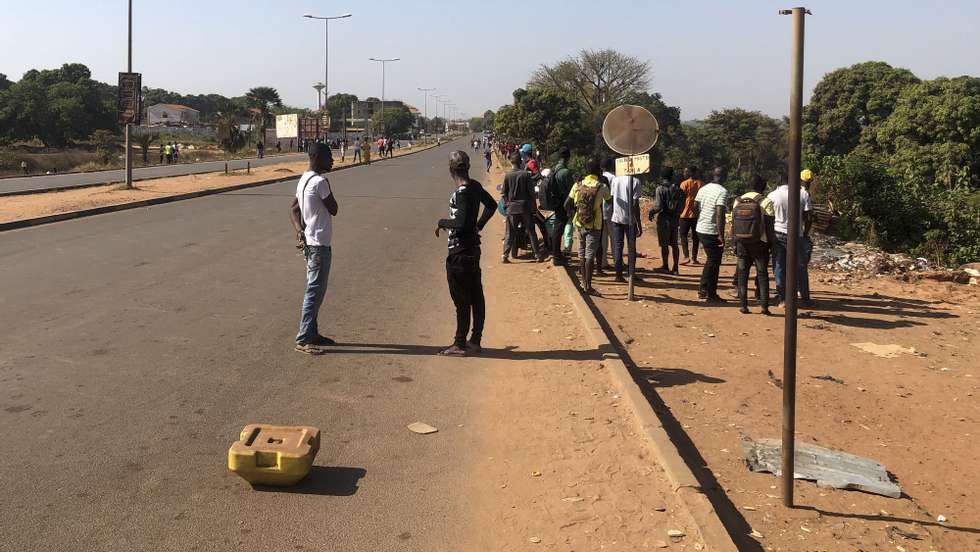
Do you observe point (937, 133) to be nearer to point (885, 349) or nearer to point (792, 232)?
point (885, 349)

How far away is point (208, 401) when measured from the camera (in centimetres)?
534

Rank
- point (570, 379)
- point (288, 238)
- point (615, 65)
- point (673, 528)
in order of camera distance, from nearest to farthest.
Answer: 1. point (673, 528)
2. point (570, 379)
3. point (288, 238)
4. point (615, 65)

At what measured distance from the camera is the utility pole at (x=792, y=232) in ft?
12.5

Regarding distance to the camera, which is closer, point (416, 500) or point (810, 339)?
point (416, 500)

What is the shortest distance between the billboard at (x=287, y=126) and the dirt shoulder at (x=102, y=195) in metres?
41.4

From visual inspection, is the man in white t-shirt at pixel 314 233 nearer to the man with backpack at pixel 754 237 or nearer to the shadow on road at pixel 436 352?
the shadow on road at pixel 436 352

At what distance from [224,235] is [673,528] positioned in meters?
11.8

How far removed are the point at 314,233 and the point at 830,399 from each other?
13.9 feet

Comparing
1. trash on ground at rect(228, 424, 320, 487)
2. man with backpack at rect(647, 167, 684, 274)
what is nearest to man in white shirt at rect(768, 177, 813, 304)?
man with backpack at rect(647, 167, 684, 274)

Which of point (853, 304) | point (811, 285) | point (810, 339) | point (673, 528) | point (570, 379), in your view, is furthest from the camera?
point (811, 285)

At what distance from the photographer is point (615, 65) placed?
6731cm

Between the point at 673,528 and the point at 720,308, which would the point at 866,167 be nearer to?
the point at 720,308

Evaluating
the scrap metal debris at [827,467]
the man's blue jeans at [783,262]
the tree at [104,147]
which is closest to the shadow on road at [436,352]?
the scrap metal debris at [827,467]

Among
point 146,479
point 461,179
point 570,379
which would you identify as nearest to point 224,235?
point 461,179
